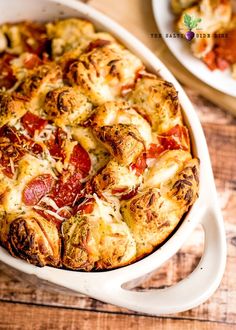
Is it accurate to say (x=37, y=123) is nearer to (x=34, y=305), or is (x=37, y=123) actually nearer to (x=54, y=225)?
(x=54, y=225)

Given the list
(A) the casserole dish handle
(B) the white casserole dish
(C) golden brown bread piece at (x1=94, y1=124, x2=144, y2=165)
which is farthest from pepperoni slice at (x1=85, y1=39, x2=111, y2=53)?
(A) the casserole dish handle

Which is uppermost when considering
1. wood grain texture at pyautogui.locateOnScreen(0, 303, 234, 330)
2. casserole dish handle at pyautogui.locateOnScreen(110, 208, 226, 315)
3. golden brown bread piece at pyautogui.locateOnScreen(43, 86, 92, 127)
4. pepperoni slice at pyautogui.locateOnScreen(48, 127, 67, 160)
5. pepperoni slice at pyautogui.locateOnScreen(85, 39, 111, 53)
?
pepperoni slice at pyautogui.locateOnScreen(85, 39, 111, 53)

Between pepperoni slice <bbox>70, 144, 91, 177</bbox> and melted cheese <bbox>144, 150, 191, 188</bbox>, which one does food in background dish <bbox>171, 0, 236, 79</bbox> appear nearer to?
melted cheese <bbox>144, 150, 191, 188</bbox>

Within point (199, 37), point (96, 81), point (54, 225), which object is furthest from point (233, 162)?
point (54, 225)

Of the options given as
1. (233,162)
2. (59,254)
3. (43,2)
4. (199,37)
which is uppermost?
(43,2)

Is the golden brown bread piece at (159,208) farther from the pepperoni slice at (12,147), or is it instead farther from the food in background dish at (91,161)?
the pepperoni slice at (12,147)

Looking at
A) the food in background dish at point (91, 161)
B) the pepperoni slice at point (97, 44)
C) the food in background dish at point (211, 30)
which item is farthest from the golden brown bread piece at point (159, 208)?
the food in background dish at point (211, 30)
